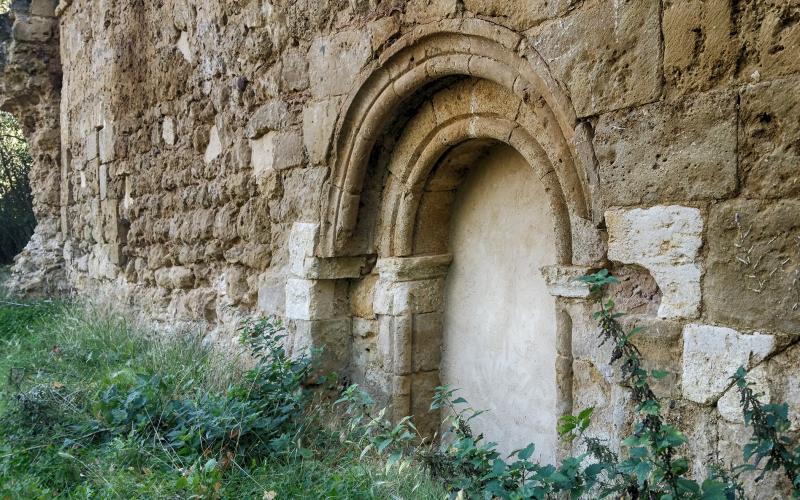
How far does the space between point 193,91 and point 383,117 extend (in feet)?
8.01

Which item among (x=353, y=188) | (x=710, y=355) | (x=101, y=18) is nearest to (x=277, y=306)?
(x=353, y=188)

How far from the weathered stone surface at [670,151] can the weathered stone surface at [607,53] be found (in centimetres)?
8

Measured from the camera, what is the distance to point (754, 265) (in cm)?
221

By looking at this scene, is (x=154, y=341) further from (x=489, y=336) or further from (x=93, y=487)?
(x=489, y=336)

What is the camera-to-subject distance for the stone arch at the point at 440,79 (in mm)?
2828

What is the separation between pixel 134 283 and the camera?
273 inches

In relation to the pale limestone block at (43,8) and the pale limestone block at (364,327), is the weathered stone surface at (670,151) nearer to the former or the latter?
the pale limestone block at (364,327)

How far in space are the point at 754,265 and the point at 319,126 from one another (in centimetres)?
273

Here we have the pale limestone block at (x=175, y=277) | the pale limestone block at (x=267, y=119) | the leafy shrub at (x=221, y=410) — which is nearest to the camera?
the leafy shrub at (x=221, y=410)

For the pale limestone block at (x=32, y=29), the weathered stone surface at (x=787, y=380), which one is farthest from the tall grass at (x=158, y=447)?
the pale limestone block at (x=32, y=29)

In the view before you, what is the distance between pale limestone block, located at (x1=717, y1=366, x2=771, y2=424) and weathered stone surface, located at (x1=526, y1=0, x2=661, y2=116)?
1.04 metres

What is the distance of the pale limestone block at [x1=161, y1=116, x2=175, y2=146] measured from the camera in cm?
592

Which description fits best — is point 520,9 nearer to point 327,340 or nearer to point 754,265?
point 754,265

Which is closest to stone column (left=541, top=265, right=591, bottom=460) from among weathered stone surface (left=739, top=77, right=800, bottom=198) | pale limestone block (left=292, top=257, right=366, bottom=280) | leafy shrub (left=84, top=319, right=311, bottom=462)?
weathered stone surface (left=739, top=77, right=800, bottom=198)
